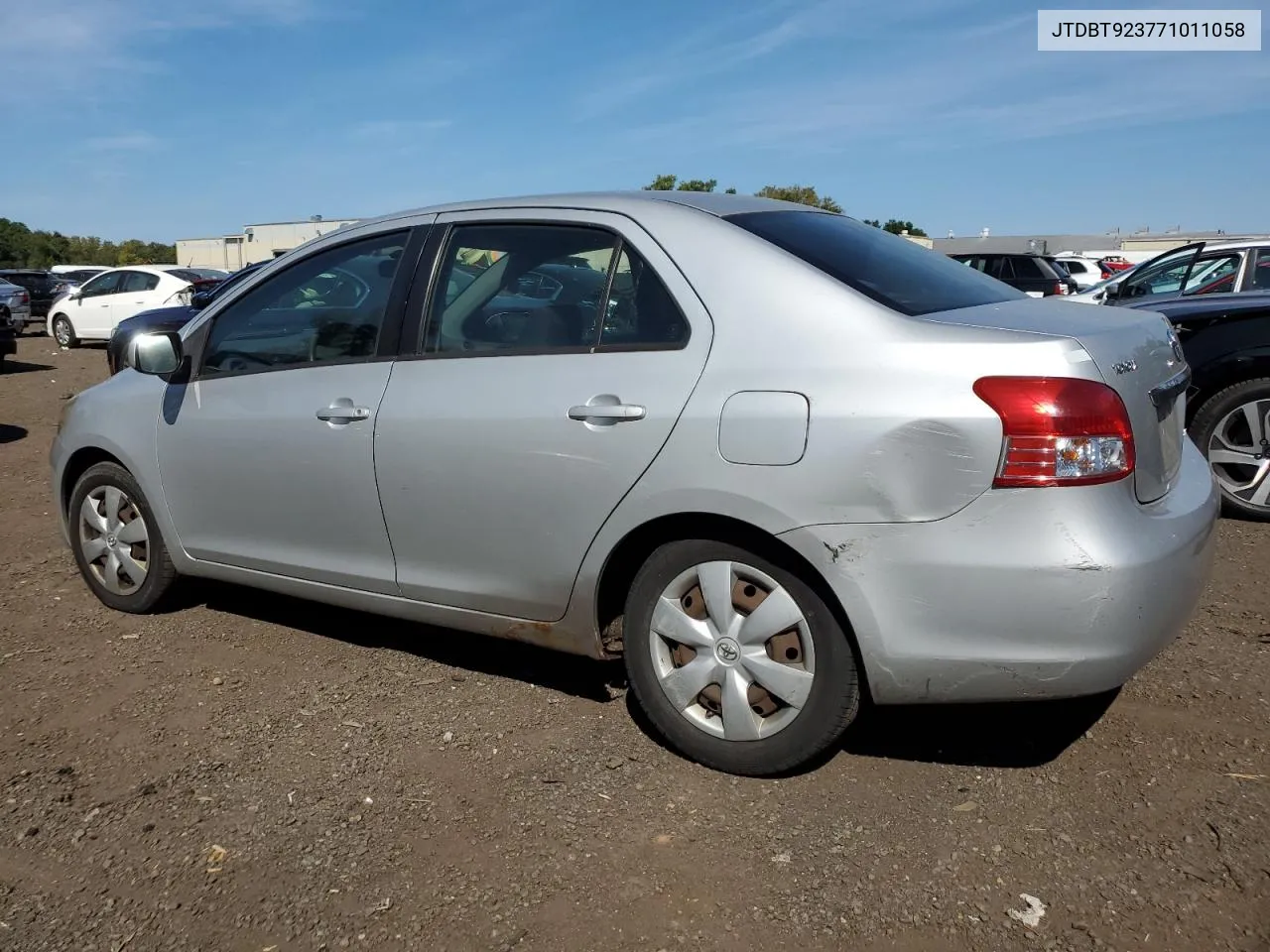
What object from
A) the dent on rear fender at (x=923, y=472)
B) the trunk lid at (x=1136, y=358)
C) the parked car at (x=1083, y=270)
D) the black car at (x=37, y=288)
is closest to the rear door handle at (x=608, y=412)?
the dent on rear fender at (x=923, y=472)

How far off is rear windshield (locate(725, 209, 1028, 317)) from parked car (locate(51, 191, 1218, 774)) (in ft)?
0.07

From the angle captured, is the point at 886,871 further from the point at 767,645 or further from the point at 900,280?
the point at 900,280

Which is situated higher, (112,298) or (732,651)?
(112,298)

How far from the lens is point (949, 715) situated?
11.8 ft

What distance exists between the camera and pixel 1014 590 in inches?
104

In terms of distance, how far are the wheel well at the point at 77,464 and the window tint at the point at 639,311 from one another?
2.48 meters

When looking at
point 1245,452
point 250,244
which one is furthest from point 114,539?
point 250,244

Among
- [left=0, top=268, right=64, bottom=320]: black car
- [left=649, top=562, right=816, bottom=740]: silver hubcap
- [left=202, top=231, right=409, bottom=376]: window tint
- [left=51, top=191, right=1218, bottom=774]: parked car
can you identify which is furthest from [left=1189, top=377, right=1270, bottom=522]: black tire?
[left=0, top=268, right=64, bottom=320]: black car

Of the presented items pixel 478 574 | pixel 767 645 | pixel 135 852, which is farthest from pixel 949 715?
pixel 135 852

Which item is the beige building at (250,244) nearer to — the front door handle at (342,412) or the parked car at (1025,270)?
the parked car at (1025,270)

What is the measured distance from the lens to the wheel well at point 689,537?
2895mm

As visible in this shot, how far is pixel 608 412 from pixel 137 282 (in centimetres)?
2024

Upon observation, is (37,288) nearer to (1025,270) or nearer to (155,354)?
(1025,270)

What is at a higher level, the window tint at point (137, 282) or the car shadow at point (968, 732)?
the window tint at point (137, 282)
